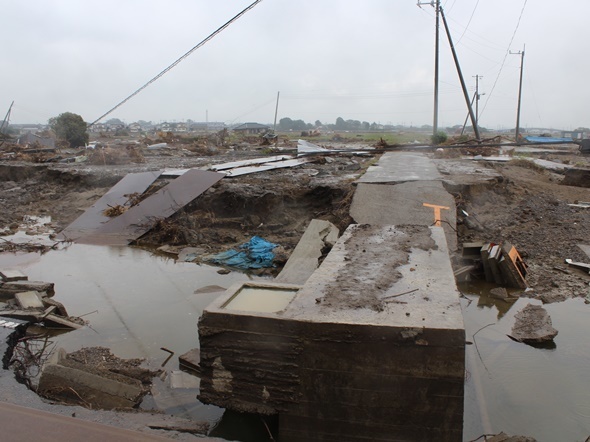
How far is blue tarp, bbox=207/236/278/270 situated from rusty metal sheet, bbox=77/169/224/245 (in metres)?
2.22

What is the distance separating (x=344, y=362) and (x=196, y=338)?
2.39 metres

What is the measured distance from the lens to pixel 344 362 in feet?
9.37

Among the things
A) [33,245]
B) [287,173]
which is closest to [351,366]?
[33,245]

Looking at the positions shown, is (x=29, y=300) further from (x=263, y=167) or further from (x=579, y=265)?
(x=263, y=167)

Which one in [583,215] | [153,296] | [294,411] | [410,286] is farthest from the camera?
[583,215]

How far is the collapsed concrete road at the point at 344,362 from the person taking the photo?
2.77 metres

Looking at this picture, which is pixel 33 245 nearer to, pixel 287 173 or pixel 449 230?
pixel 287 173

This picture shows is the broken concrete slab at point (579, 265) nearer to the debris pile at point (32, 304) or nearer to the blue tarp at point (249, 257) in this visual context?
the blue tarp at point (249, 257)

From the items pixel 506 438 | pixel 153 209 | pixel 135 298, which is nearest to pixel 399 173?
pixel 153 209

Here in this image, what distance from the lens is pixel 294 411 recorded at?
3.00 m

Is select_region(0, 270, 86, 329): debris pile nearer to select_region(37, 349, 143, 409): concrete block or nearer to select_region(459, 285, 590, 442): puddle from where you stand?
select_region(37, 349, 143, 409): concrete block

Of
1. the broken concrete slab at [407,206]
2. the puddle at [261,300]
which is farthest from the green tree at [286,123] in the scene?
the puddle at [261,300]

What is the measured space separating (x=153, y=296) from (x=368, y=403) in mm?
4003

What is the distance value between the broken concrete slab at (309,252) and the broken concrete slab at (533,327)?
8.21ft
